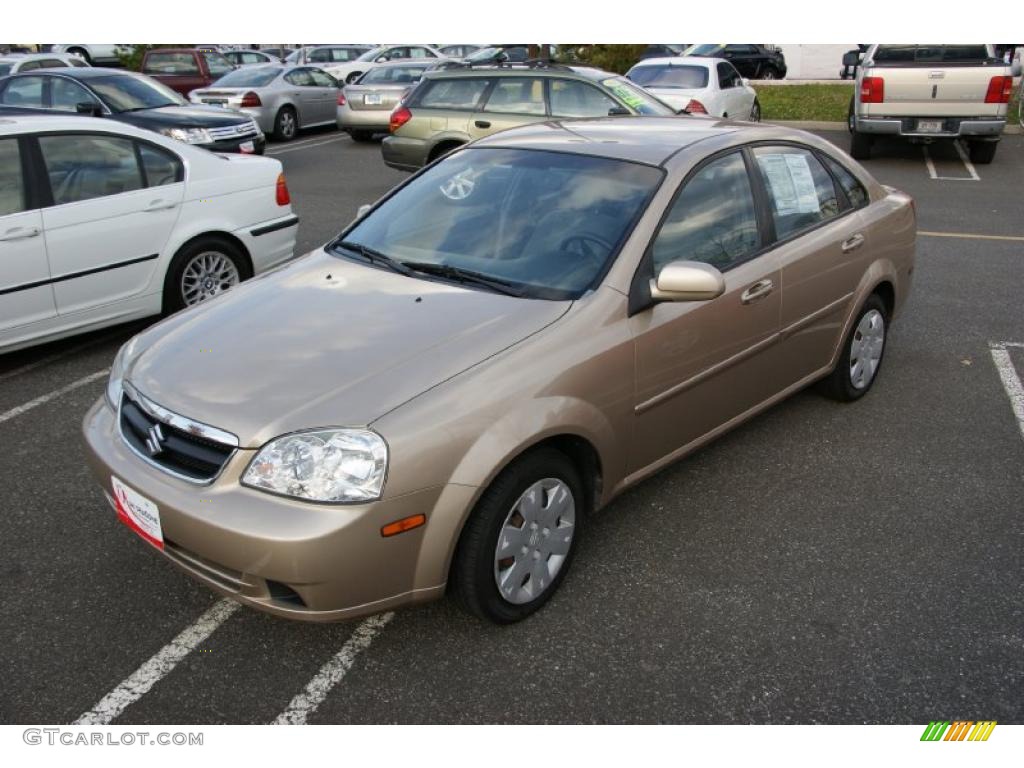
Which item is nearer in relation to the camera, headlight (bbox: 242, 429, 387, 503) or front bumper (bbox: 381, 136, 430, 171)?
headlight (bbox: 242, 429, 387, 503)

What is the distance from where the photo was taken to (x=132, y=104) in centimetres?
1162

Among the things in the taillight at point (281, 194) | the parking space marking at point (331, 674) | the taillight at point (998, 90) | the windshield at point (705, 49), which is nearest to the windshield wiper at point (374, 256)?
the parking space marking at point (331, 674)

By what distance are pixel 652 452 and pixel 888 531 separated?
108 centimetres

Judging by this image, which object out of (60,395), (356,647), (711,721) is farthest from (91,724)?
(60,395)

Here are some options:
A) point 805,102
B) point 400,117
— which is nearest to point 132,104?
point 400,117

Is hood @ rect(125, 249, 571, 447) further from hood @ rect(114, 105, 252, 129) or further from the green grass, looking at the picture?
the green grass

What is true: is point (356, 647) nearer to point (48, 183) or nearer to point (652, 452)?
point (652, 452)

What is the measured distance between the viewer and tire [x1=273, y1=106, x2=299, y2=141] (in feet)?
53.1

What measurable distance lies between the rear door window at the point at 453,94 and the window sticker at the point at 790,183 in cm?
648

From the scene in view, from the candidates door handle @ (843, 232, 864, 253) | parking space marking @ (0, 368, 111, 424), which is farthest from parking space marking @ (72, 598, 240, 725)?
door handle @ (843, 232, 864, 253)

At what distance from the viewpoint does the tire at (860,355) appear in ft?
16.1

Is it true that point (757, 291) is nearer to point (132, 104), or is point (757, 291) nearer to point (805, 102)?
point (132, 104)

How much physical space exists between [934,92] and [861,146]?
4.46ft

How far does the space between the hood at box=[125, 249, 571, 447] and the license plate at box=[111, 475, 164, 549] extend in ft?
1.03
